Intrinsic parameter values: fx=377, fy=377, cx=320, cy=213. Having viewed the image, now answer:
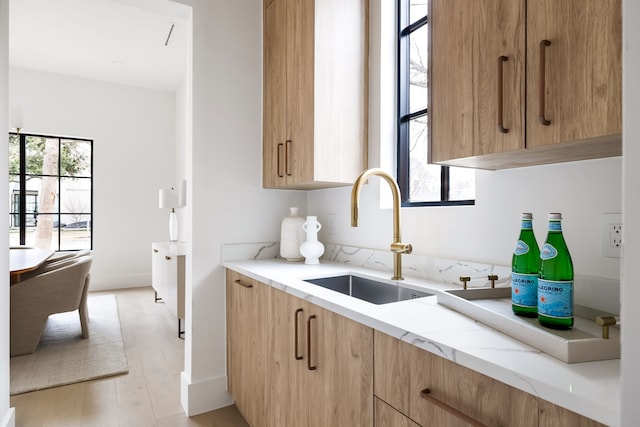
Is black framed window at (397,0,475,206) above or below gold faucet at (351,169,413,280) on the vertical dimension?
above

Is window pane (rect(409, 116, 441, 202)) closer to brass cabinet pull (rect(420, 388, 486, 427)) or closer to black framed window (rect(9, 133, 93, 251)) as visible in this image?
brass cabinet pull (rect(420, 388, 486, 427))

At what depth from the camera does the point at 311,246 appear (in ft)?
6.89

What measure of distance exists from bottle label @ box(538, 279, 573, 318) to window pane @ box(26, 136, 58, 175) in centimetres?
617

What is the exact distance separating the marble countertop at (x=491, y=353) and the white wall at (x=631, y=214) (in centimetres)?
6

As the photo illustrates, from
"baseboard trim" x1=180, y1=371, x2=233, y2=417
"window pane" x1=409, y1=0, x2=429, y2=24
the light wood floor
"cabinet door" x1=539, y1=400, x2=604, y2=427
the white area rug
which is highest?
"window pane" x1=409, y1=0, x2=429, y2=24

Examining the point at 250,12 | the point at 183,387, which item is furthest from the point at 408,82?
the point at 183,387

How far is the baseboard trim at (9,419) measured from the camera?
185 centimetres

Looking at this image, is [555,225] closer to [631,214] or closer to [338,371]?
[631,214]

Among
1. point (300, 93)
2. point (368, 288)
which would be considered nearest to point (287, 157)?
point (300, 93)

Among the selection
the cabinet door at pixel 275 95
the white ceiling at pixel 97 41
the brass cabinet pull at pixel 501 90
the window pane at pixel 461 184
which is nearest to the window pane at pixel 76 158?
the white ceiling at pixel 97 41

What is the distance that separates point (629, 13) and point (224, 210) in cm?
199

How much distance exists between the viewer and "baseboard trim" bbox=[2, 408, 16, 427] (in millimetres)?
1846

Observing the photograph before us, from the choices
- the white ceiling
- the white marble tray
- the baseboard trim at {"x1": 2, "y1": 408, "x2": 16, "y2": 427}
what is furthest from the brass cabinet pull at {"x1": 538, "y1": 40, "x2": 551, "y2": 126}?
the white ceiling

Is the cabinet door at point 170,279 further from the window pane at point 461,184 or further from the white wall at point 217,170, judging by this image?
the window pane at point 461,184
